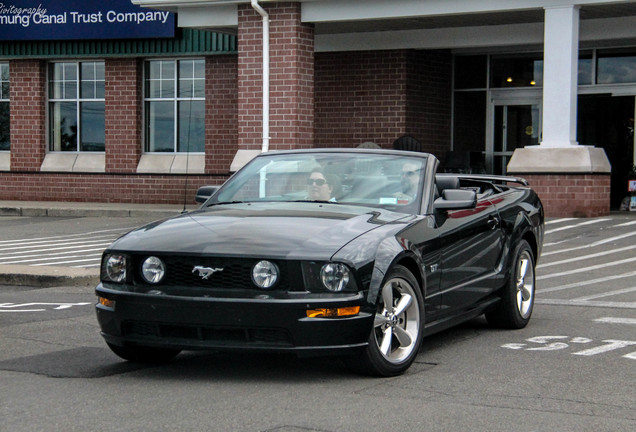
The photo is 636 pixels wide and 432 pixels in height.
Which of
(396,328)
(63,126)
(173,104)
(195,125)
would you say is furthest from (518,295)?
(63,126)

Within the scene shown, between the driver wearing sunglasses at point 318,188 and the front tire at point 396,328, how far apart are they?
1.02m

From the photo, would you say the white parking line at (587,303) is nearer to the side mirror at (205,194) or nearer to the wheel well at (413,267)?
the wheel well at (413,267)

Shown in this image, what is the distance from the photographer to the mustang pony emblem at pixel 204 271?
6.07m

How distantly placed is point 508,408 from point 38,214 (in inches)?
746

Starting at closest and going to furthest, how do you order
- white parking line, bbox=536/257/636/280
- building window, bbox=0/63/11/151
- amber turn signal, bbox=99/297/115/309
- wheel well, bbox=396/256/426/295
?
amber turn signal, bbox=99/297/115/309
wheel well, bbox=396/256/426/295
white parking line, bbox=536/257/636/280
building window, bbox=0/63/11/151

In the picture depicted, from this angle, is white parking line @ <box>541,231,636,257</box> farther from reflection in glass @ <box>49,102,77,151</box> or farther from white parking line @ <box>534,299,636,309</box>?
reflection in glass @ <box>49,102,77,151</box>

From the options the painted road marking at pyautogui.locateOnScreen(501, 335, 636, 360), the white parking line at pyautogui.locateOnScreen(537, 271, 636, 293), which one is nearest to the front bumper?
the painted road marking at pyautogui.locateOnScreen(501, 335, 636, 360)

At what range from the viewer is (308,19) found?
19844 millimetres

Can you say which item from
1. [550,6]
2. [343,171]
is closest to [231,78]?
[550,6]

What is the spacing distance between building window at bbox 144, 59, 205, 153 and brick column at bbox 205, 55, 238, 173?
40 centimetres

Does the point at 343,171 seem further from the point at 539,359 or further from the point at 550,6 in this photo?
the point at 550,6

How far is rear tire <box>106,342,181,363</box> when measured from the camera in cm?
664

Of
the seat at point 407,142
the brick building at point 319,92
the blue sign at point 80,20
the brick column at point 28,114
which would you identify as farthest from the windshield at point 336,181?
the brick column at point 28,114

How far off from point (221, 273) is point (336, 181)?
62.9 inches
